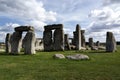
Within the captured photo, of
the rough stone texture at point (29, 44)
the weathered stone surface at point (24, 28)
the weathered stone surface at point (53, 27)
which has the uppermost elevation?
the weathered stone surface at point (53, 27)

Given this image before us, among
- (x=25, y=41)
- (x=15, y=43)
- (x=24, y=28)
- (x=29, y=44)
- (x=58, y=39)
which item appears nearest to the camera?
(x=29, y=44)

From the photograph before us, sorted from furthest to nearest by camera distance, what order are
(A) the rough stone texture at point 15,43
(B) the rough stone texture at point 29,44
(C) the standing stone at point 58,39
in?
(C) the standing stone at point 58,39 → (A) the rough stone texture at point 15,43 → (B) the rough stone texture at point 29,44

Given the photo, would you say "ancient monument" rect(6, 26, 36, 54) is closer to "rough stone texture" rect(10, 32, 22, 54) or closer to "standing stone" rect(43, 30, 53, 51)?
"rough stone texture" rect(10, 32, 22, 54)

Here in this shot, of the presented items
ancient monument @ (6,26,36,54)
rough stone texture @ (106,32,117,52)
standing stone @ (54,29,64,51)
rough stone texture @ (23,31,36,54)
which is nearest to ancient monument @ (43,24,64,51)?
standing stone @ (54,29,64,51)

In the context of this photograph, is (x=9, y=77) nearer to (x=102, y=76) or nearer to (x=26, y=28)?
(x=102, y=76)

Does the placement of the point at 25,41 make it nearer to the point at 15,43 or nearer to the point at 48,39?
the point at 15,43

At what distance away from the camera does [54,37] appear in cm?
3722

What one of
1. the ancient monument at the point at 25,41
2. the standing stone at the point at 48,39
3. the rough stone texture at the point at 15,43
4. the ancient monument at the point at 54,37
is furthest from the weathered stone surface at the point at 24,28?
the standing stone at the point at 48,39

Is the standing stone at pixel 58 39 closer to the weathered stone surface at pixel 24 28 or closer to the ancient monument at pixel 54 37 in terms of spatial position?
the ancient monument at pixel 54 37

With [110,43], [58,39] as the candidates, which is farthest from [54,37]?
[110,43]

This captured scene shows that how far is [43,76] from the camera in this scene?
11.4 m

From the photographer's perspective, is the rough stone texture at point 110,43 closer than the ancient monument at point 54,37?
Yes

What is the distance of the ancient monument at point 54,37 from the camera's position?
119 ft

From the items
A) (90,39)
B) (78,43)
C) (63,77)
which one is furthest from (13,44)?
(90,39)
